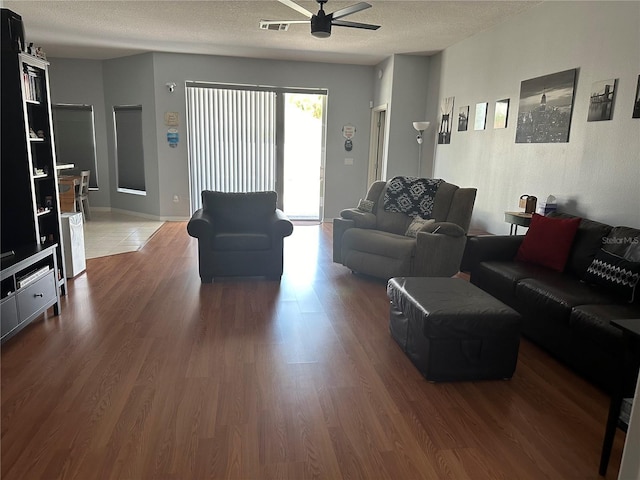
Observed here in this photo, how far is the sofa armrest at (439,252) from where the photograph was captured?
4.10 metres

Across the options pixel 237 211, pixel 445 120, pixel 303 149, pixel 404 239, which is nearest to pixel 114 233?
pixel 237 211

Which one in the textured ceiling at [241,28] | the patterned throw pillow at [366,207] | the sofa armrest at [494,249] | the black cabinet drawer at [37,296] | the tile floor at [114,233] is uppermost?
the textured ceiling at [241,28]

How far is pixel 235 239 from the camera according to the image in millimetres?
4289

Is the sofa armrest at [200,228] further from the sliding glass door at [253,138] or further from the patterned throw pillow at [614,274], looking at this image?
the sliding glass door at [253,138]

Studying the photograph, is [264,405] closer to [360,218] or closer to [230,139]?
[360,218]

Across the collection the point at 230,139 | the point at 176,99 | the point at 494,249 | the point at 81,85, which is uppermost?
the point at 81,85

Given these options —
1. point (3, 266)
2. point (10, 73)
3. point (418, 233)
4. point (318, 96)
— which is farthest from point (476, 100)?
point (3, 266)

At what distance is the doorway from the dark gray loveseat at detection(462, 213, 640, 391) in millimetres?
4577

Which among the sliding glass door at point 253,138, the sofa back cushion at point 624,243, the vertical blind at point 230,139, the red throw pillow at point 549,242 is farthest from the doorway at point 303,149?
the sofa back cushion at point 624,243

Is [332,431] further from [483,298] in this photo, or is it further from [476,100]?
[476,100]

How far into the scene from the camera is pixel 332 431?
7.11 ft

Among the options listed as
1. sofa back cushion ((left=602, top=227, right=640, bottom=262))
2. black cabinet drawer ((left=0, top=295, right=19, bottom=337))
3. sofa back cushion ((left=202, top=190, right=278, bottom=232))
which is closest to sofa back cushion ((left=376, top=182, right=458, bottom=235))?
sofa back cushion ((left=202, top=190, right=278, bottom=232))

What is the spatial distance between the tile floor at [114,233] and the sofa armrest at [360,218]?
2.87 meters

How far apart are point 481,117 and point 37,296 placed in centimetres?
492
